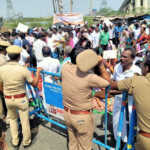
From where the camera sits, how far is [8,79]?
2947 millimetres

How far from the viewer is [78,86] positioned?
2.29 m

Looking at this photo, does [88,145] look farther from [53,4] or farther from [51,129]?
[53,4]

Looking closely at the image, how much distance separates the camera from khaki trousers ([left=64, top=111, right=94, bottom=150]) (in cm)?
243

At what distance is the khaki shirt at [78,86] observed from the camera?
221cm

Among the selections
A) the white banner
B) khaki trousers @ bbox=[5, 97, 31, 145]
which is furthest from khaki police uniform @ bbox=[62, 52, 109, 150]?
the white banner

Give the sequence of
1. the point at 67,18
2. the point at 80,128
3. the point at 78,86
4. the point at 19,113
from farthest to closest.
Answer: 1. the point at 67,18
2. the point at 19,113
3. the point at 80,128
4. the point at 78,86

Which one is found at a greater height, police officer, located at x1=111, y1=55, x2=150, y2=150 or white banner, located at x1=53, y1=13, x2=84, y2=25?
white banner, located at x1=53, y1=13, x2=84, y2=25

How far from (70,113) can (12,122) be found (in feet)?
4.61

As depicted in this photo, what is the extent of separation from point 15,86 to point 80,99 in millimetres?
1245

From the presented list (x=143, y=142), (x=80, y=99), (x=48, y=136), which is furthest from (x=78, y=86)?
(x=48, y=136)

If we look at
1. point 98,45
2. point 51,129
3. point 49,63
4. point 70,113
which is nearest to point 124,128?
point 70,113

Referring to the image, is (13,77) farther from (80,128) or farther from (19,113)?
(80,128)

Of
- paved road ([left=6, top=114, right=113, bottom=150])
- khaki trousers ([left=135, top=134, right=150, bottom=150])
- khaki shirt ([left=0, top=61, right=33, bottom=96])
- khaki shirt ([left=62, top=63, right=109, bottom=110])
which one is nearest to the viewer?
khaki trousers ([left=135, top=134, right=150, bottom=150])

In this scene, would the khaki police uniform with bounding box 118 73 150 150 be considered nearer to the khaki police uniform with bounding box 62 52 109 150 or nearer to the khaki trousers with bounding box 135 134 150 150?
the khaki trousers with bounding box 135 134 150 150
